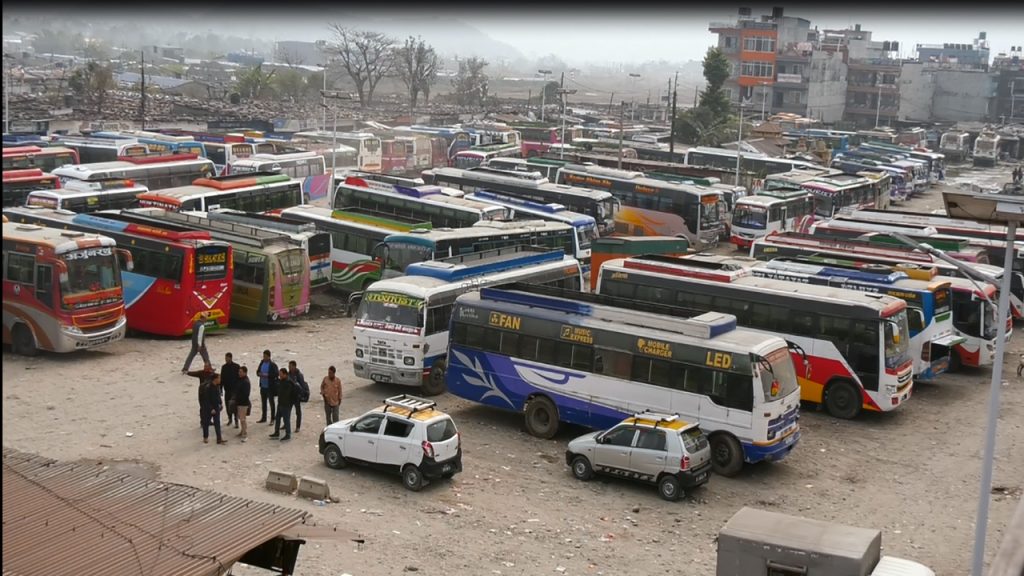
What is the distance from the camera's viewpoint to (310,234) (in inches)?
992

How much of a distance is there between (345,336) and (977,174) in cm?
5861

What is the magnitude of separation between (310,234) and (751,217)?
17.4 metres

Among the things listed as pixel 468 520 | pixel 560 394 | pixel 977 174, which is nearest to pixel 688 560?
pixel 468 520

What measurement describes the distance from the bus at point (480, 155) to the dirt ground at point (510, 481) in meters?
30.7

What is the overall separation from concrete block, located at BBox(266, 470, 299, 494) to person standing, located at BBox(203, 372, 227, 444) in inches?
79.0

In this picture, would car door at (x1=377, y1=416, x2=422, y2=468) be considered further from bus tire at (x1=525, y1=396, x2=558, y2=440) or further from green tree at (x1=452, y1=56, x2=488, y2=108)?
green tree at (x1=452, y1=56, x2=488, y2=108)

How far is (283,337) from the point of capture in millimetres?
22484

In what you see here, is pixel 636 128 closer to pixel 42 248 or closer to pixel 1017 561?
pixel 42 248

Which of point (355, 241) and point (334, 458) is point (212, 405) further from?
point (355, 241)

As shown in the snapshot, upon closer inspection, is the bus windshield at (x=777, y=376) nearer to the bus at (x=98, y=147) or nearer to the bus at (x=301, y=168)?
the bus at (x=301, y=168)

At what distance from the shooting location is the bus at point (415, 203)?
2936 centimetres

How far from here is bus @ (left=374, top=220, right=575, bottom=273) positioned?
24.0 m

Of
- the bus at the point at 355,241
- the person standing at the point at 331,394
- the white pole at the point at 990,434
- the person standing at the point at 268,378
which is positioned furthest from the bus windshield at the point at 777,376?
the bus at the point at 355,241

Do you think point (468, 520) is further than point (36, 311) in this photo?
No
